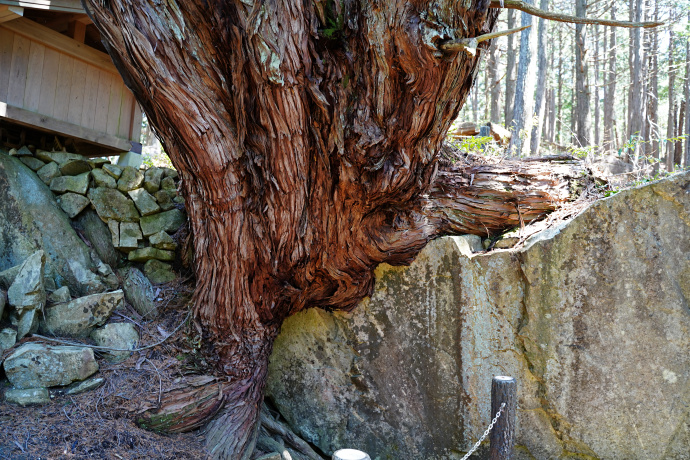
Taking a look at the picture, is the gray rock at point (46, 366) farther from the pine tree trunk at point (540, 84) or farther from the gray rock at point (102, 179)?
the pine tree trunk at point (540, 84)

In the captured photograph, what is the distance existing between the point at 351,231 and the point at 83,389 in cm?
253

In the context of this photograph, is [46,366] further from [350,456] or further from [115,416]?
[350,456]

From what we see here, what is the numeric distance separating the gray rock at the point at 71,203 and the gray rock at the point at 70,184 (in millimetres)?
58

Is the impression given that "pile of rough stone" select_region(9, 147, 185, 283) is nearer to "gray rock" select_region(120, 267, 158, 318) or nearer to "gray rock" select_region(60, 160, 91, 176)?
"gray rock" select_region(60, 160, 91, 176)

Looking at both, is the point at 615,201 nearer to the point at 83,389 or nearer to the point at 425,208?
the point at 425,208

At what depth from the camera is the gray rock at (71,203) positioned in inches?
200

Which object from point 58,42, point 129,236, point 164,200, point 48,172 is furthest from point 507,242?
point 58,42

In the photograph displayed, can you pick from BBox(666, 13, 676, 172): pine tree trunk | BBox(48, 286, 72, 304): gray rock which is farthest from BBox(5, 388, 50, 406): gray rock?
BBox(666, 13, 676, 172): pine tree trunk

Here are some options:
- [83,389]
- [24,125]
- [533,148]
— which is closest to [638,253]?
[83,389]

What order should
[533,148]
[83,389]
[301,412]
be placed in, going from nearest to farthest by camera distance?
[83,389] < [301,412] < [533,148]

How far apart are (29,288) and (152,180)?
6.25 ft

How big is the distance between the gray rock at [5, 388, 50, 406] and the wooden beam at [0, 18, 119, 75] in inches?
148

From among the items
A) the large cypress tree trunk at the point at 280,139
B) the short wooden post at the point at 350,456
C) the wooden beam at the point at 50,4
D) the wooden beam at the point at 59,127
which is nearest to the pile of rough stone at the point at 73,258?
the wooden beam at the point at 59,127

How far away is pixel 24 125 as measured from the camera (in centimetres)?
519
